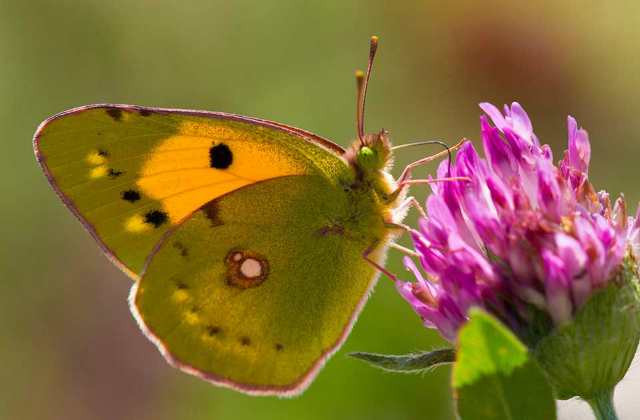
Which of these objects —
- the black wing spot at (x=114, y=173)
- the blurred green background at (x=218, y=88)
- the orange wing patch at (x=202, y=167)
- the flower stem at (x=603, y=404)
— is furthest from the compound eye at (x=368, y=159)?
the blurred green background at (x=218, y=88)

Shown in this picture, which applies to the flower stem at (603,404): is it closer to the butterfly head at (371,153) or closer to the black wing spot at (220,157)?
the butterfly head at (371,153)

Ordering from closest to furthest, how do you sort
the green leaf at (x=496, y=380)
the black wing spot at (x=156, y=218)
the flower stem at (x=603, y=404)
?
the green leaf at (x=496, y=380)
the flower stem at (x=603, y=404)
the black wing spot at (x=156, y=218)

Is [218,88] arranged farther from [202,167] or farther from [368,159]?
[368,159]

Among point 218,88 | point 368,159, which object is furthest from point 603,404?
point 218,88

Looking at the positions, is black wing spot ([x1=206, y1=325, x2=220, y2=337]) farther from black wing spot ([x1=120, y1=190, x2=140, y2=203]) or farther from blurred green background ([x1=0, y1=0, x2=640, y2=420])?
blurred green background ([x1=0, y1=0, x2=640, y2=420])

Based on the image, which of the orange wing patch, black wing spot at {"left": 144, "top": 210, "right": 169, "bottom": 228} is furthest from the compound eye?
black wing spot at {"left": 144, "top": 210, "right": 169, "bottom": 228}
